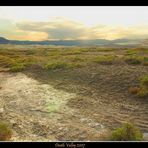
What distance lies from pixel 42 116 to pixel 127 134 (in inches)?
36.6

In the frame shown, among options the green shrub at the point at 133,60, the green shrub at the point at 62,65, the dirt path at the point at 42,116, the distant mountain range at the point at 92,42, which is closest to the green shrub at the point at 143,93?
the green shrub at the point at 133,60

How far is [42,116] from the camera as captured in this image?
3498 millimetres

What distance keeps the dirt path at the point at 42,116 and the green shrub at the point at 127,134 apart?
15cm

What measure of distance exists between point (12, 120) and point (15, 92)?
→ 1.26 ft

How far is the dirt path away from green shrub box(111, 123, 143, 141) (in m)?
0.15

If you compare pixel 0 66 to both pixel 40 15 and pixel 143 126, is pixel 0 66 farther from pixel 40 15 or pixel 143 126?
pixel 143 126

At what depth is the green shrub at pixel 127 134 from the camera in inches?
124

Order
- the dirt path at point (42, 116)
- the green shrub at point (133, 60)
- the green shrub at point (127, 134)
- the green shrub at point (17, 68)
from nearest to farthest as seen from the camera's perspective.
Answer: the green shrub at point (127, 134) → the dirt path at point (42, 116) → the green shrub at point (17, 68) → the green shrub at point (133, 60)

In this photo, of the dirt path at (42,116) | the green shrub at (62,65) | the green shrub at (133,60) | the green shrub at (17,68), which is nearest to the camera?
the dirt path at (42,116)

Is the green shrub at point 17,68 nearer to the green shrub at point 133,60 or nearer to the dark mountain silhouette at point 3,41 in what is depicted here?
the dark mountain silhouette at point 3,41

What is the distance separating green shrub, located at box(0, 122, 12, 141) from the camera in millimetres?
3234

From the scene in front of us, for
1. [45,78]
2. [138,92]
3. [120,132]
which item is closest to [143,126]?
[120,132]

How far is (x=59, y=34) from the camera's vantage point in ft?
12.2
